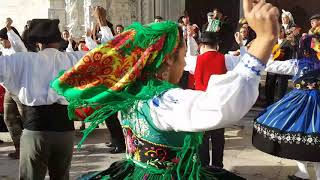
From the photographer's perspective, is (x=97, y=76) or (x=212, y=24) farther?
(x=212, y=24)

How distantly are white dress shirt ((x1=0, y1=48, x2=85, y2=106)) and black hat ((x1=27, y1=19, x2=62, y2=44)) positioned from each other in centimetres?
15

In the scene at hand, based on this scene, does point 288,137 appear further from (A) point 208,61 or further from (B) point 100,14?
(B) point 100,14

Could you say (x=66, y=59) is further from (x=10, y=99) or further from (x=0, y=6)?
(x=0, y=6)

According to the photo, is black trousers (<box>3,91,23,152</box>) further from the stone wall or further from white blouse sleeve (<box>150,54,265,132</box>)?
the stone wall

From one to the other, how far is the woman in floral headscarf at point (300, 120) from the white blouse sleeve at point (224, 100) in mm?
2726

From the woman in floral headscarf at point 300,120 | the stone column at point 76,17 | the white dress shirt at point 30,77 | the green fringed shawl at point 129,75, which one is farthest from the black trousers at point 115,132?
the stone column at point 76,17

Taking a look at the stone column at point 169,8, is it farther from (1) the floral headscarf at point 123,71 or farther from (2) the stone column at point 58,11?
(1) the floral headscarf at point 123,71

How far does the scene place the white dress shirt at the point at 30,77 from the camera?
347cm

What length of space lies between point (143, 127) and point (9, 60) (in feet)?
5.63

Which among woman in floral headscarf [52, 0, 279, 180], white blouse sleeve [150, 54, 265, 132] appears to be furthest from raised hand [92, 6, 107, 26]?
white blouse sleeve [150, 54, 265, 132]

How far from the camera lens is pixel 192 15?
43.6 ft

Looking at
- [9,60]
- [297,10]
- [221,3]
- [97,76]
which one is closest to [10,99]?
[9,60]

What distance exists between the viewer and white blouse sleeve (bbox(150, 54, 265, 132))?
1.67 m

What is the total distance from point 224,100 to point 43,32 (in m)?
2.34
